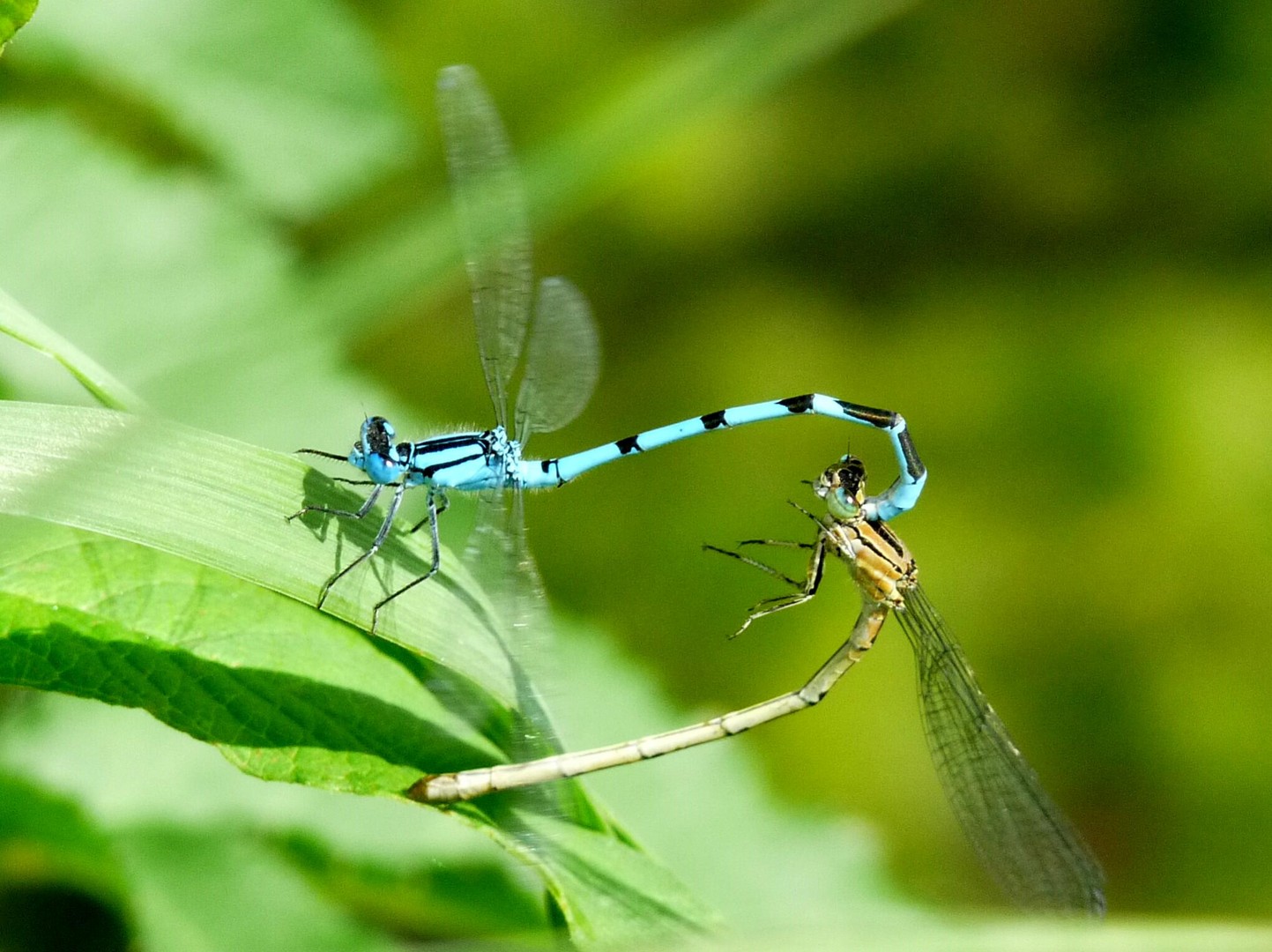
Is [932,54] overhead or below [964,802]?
overhead

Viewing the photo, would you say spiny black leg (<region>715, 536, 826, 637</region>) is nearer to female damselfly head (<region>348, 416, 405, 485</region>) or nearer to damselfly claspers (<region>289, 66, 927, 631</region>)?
damselfly claspers (<region>289, 66, 927, 631</region>)

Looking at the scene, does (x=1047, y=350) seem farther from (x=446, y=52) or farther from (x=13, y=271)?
(x=13, y=271)

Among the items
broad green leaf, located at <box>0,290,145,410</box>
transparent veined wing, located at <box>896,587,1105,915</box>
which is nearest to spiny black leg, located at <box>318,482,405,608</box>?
broad green leaf, located at <box>0,290,145,410</box>

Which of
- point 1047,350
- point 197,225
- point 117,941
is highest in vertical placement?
point 1047,350

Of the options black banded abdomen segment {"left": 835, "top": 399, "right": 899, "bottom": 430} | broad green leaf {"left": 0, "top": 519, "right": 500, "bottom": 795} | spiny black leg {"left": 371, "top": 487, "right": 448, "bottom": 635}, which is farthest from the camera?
black banded abdomen segment {"left": 835, "top": 399, "right": 899, "bottom": 430}

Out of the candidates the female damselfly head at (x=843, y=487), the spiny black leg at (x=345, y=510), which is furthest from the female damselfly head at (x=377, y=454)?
the female damselfly head at (x=843, y=487)

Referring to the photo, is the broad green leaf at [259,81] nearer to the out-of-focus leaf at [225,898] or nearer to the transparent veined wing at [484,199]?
the transparent veined wing at [484,199]

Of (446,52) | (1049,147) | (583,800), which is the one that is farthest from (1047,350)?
(583,800)
